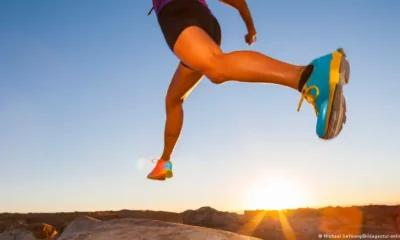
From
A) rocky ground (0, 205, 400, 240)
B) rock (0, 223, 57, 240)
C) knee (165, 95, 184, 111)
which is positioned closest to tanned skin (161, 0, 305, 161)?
knee (165, 95, 184, 111)

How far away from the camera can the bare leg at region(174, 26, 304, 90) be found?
8.05ft

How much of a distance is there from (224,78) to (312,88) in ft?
1.83

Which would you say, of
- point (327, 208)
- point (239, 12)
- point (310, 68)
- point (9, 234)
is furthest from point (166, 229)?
point (327, 208)

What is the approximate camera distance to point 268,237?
6797 mm

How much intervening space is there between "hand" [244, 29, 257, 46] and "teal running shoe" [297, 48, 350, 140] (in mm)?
1556

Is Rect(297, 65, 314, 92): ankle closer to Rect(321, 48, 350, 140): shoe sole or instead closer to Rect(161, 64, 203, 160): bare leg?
Rect(321, 48, 350, 140): shoe sole

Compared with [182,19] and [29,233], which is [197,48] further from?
[29,233]

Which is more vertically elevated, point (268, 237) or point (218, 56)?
point (218, 56)

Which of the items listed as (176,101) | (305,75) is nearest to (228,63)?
(305,75)

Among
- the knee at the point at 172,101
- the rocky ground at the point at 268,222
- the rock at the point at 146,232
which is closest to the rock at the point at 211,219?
the rocky ground at the point at 268,222

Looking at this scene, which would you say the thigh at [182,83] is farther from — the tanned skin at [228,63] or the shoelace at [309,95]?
the shoelace at [309,95]

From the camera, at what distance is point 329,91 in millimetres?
2354

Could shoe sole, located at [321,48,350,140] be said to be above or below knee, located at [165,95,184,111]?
below

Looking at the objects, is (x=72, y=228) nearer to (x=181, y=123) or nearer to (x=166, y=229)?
(x=166, y=229)
